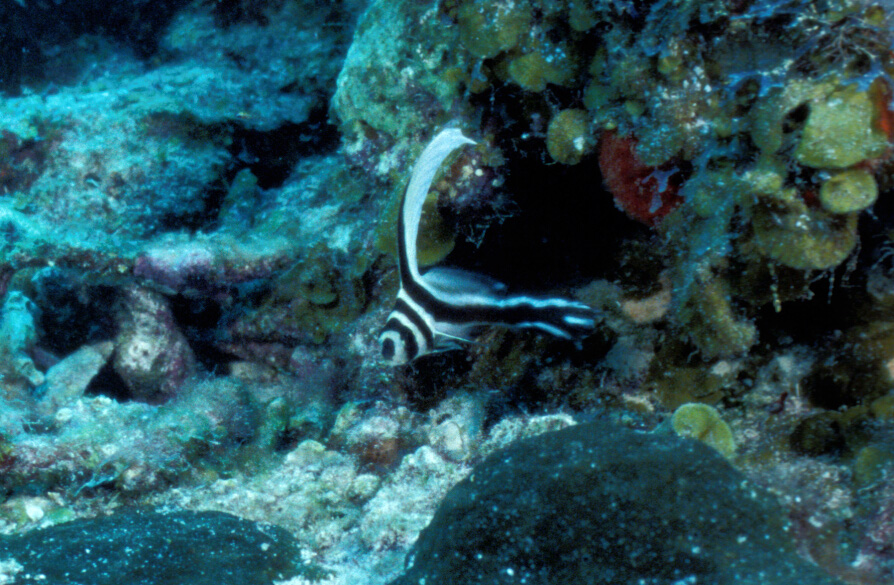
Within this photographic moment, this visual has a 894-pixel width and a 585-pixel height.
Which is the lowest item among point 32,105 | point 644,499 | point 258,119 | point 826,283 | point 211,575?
point 211,575

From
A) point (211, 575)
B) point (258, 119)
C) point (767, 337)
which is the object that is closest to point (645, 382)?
point (767, 337)

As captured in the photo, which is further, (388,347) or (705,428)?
(388,347)

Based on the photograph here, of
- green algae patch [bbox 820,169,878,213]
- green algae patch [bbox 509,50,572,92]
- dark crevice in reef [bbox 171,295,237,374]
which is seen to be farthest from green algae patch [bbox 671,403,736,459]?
dark crevice in reef [bbox 171,295,237,374]

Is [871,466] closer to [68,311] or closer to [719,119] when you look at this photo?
[719,119]

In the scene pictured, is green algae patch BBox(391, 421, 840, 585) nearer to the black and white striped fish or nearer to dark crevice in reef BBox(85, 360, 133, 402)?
the black and white striped fish

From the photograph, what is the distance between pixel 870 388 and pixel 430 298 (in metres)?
1.85

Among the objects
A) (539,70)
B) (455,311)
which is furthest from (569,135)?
(455,311)

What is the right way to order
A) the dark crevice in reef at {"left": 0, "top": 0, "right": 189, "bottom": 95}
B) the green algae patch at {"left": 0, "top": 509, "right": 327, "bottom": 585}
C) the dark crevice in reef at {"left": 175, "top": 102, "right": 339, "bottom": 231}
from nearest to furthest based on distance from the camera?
the green algae patch at {"left": 0, "top": 509, "right": 327, "bottom": 585}
the dark crevice in reef at {"left": 175, "top": 102, "right": 339, "bottom": 231}
the dark crevice in reef at {"left": 0, "top": 0, "right": 189, "bottom": 95}

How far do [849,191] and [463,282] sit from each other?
1486mm

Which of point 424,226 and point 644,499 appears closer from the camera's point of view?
point 644,499

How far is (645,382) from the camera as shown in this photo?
274cm

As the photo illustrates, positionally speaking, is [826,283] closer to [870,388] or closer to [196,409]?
[870,388]

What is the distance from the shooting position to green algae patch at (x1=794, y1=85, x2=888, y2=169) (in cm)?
167

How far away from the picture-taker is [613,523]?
157 centimetres
